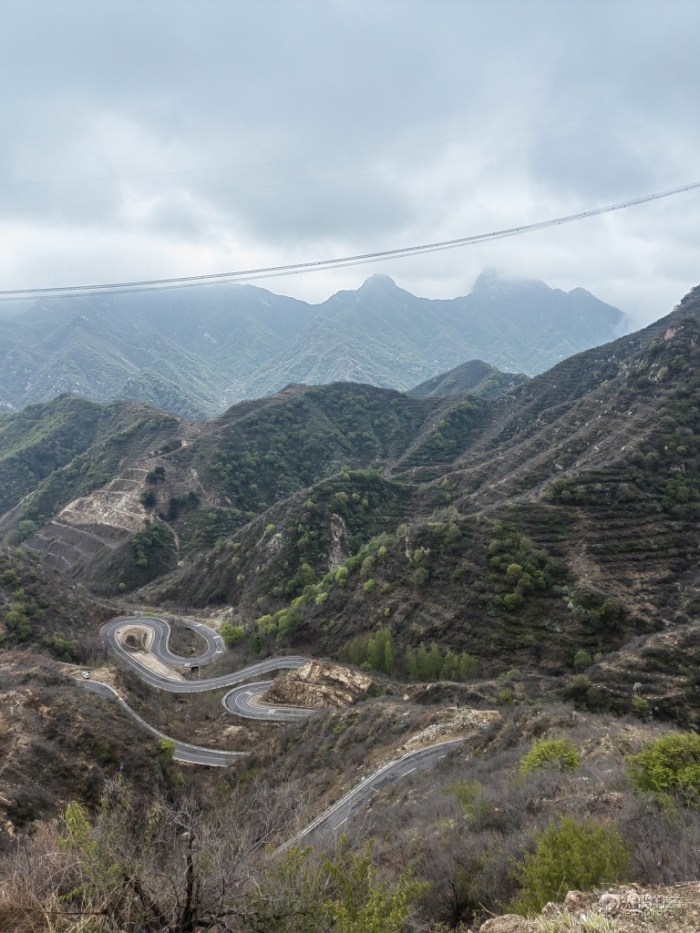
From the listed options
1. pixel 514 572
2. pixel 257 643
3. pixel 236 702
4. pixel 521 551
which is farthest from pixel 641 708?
pixel 257 643

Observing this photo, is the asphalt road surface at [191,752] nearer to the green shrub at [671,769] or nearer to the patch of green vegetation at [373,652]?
the patch of green vegetation at [373,652]

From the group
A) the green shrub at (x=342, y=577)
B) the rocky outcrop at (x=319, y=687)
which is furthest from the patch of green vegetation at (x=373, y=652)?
the green shrub at (x=342, y=577)

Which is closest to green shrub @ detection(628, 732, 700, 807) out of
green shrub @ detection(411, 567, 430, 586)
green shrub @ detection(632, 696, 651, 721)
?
green shrub @ detection(632, 696, 651, 721)

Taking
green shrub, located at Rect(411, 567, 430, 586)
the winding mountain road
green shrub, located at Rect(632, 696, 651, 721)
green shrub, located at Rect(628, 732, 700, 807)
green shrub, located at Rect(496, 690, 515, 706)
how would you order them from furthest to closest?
green shrub, located at Rect(411, 567, 430, 586)
green shrub, located at Rect(496, 690, 515, 706)
green shrub, located at Rect(632, 696, 651, 721)
the winding mountain road
green shrub, located at Rect(628, 732, 700, 807)

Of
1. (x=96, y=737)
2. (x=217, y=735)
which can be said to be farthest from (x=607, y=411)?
(x=96, y=737)

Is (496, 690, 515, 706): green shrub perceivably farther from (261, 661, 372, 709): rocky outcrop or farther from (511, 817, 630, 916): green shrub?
(511, 817, 630, 916): green shrub
